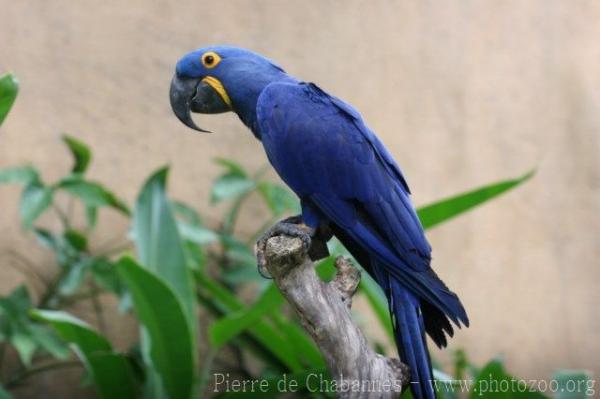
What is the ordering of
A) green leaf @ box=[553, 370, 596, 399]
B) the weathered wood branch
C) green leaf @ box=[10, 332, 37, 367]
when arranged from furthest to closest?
green leaf @ box=[10, 332, 37, 367] < green leaf @ box=[553, 370, 596, 399] < the weathered wood branch

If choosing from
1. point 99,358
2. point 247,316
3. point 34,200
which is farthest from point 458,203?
point 34,200

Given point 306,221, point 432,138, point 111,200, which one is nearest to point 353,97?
point 432,138

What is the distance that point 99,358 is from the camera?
171 cm

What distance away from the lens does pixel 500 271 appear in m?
2.69

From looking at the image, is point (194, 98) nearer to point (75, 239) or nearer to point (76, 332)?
point (76, 332)

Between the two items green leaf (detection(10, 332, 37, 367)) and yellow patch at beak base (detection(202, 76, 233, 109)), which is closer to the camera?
yellow patch at beak base (detection(202, 76, 233, 109))

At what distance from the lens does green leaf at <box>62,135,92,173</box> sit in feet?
6.90

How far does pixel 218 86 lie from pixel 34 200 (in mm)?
784

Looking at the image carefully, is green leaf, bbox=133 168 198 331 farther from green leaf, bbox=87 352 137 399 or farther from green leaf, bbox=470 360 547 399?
green leaf, bbox=470 360 547 399

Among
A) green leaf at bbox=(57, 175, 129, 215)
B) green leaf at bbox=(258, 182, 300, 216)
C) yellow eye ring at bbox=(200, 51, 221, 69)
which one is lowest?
green leaf at bbox=(258, 182, 300, 216)

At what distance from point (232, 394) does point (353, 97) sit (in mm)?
1201

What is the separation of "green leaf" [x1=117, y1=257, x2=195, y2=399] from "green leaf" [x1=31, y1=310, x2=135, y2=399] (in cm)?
7

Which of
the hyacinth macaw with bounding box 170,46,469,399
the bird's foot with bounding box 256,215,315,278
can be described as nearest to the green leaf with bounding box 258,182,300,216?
the hyacinth macaw with bounding box 170,46,469,399

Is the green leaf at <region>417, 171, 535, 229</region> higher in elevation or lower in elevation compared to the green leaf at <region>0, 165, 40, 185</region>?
lower
